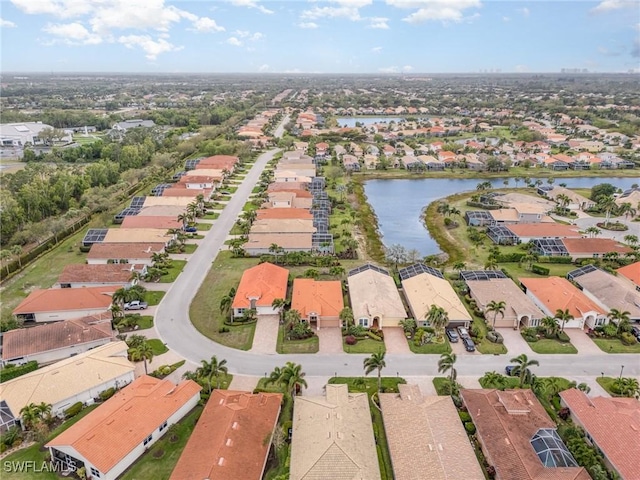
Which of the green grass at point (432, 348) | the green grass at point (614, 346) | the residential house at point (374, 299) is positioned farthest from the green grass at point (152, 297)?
the green grass at point (614, 346)

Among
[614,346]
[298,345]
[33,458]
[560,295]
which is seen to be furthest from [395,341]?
[33,458]

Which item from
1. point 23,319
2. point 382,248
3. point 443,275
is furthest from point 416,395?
point 23,319

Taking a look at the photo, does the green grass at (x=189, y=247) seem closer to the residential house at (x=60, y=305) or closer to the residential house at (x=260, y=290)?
the residential house at (x=260, y=290)

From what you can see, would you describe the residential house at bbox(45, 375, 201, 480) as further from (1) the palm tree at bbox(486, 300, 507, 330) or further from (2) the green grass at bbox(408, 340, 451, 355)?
(1) the palm tree at bbox(486, 300, 507, 330)

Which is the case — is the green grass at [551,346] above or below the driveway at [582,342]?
above

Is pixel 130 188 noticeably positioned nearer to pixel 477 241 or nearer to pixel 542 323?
pixel 477 241

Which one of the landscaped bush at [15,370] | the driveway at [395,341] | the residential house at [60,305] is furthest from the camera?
the residential house at [60,305]
